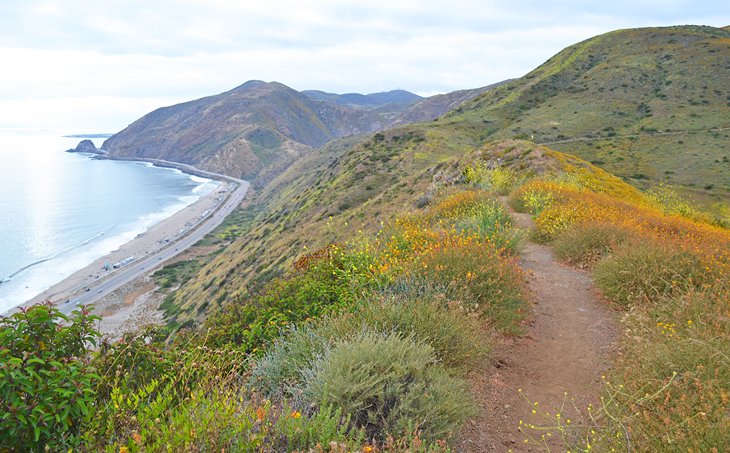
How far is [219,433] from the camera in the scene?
8.80ft

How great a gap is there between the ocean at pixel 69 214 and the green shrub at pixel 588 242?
61222mm

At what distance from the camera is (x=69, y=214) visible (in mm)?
101438

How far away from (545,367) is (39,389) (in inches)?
190

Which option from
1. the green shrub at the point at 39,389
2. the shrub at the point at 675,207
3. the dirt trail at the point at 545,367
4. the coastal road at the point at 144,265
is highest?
the green shrub at the point at 39,389

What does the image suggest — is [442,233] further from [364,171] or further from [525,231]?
[364,171]

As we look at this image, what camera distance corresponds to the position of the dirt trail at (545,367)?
3812mm

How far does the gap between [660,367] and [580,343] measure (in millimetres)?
1747

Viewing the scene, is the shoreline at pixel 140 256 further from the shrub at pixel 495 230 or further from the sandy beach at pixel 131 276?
the shrub at pixel 495 230

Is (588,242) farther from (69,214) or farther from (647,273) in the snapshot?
(69,214)

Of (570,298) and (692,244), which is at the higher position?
(692,244)

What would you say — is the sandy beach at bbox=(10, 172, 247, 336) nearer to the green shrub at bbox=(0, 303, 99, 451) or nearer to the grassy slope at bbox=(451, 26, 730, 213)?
the green shrub at bbox=(0, 303, 99, 451)

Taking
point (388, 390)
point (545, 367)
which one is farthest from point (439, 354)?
point (545, 367)

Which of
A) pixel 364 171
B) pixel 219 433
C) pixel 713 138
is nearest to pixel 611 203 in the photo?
pixel 219 433

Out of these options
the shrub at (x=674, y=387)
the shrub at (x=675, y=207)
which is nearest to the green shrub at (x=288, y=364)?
the shrub at (x=674, y=387)
